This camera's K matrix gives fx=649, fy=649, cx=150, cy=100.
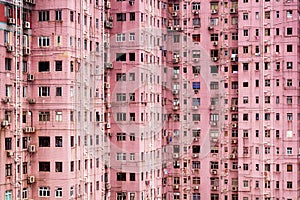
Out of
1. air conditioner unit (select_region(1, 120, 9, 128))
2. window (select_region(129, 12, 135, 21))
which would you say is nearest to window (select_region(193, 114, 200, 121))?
window (select_region(129, 12, 135, 21))

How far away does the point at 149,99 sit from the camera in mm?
22234

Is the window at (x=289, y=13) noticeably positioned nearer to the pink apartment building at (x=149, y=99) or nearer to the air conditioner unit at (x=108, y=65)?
the pink apartment building at (x=149, y=99)

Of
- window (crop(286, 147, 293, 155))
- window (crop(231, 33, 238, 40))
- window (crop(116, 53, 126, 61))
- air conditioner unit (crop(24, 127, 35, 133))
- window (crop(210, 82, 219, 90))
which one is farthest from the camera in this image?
window (crop(210, 82, 219, 90))

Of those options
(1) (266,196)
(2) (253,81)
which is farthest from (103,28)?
(1) (266,196)

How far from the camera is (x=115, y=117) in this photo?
21312mm

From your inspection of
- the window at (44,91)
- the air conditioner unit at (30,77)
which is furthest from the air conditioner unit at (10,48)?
the window at (44,91)

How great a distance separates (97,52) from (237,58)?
6.88 m

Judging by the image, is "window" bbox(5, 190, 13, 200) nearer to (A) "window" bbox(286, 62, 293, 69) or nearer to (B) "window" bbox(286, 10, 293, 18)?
(A) "window" bbox(286, 62, 293, 69)

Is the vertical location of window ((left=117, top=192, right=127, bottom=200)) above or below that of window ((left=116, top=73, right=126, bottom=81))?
below

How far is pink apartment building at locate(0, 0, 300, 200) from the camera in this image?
17.7 metres

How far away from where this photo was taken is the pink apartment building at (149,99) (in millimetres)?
17734

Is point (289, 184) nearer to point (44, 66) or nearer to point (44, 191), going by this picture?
point (44, 191)

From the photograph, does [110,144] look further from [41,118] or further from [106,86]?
[41,118]

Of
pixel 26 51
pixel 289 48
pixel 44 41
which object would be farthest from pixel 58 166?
pixel 289 48
